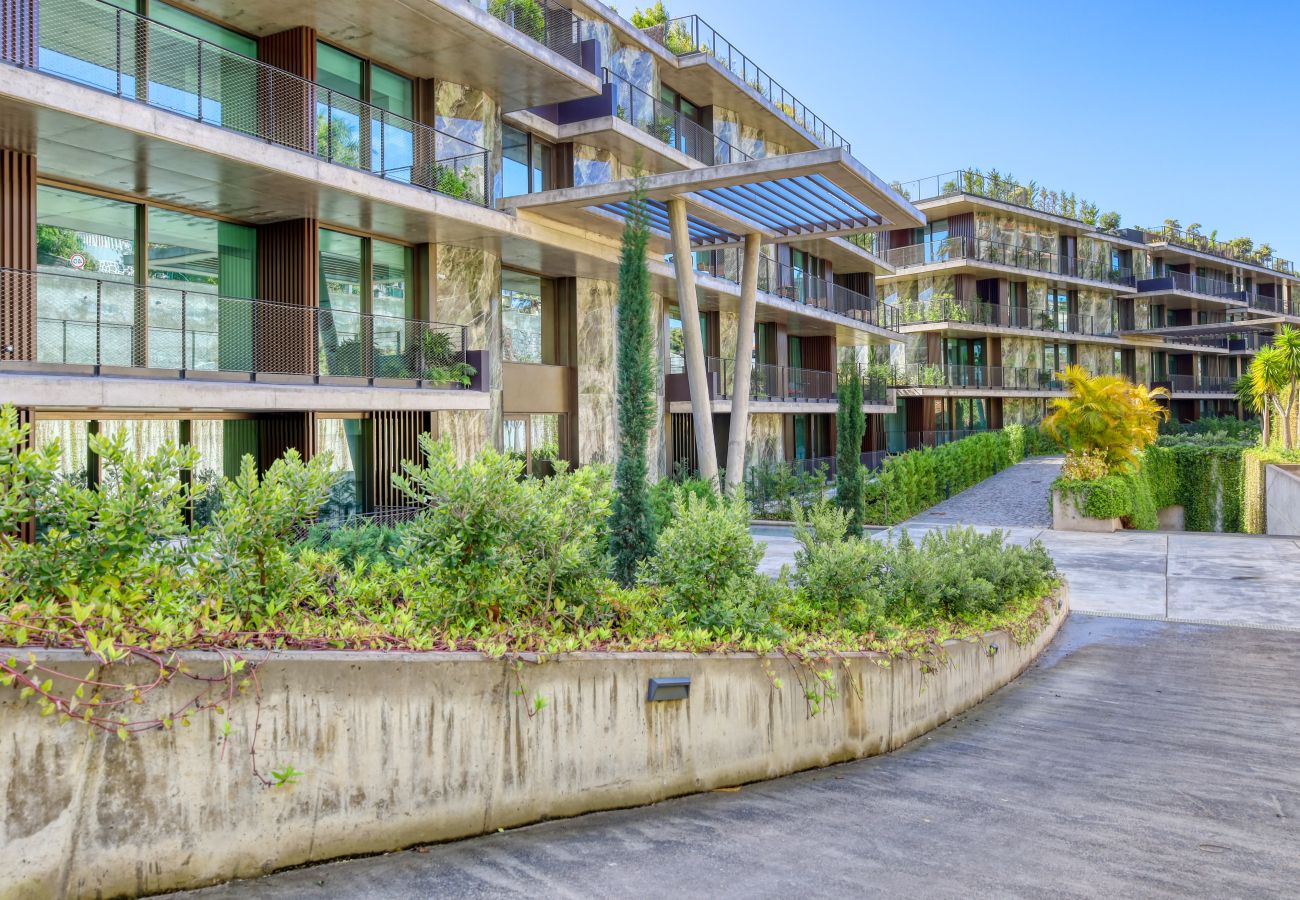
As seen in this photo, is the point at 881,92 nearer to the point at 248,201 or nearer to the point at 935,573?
the point at 248,201

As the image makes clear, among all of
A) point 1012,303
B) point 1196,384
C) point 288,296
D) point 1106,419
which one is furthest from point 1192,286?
point 288,296

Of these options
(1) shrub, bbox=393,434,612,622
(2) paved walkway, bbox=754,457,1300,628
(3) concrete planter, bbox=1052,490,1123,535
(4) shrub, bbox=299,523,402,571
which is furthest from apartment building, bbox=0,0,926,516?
(3) concrete planter, bbox=1052,490,1123,535

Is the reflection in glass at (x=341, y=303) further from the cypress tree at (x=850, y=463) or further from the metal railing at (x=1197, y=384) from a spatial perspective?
the metal railing at (x=1197, y=384)

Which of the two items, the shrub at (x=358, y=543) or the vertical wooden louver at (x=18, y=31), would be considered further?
the vertical wooden louver at (x=18, y=31)

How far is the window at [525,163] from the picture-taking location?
20.9 meters

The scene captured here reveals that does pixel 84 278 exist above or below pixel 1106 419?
above

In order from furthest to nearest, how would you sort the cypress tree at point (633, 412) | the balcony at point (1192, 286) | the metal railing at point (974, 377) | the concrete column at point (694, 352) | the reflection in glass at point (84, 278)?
the balcony at point (1192, 286)
the metal railing at point (974, 377)
the concrete column at point (694, 352)
the reflection in glass at point (84, 278)
the cypress tree at point (633, 412)

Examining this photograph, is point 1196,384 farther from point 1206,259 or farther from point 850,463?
point 850,463

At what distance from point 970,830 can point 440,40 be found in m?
15.5

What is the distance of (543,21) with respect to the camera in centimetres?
1953

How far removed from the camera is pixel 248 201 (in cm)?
1533

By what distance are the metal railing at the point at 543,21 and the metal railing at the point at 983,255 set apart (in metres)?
25.8

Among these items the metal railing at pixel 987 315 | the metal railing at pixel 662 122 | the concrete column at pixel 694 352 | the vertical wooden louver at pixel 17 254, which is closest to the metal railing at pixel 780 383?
the concrete column at pixel 694 352

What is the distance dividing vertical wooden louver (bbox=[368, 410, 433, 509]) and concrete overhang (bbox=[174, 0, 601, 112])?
251 inches
